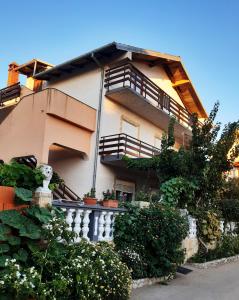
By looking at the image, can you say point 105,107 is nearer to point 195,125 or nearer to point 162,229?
point 195,125

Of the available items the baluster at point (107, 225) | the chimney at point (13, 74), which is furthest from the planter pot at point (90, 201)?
the chimney at point (13, 74)

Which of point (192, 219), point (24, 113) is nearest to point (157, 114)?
point (24, 113)

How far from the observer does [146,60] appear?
65.2ft

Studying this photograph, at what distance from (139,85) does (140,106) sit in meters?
1.08

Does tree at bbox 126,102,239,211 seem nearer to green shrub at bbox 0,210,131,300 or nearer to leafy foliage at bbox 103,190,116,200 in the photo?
leafy foliage at bbox 103,190,116,200

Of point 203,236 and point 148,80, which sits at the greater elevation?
point 148,80

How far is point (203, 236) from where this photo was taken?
12148 millimetres

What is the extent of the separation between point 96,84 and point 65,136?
11.6 ft

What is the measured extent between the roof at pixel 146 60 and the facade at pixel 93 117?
0.17 ft

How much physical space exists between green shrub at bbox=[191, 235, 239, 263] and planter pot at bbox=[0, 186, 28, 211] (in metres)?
7.04

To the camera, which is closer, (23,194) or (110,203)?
(23,194)

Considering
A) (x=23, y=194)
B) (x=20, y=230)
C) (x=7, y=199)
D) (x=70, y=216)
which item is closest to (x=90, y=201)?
(x=70, y=216)

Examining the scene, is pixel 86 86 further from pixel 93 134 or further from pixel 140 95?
pixel 140 95

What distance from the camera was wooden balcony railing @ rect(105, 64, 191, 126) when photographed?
55.9 ft
